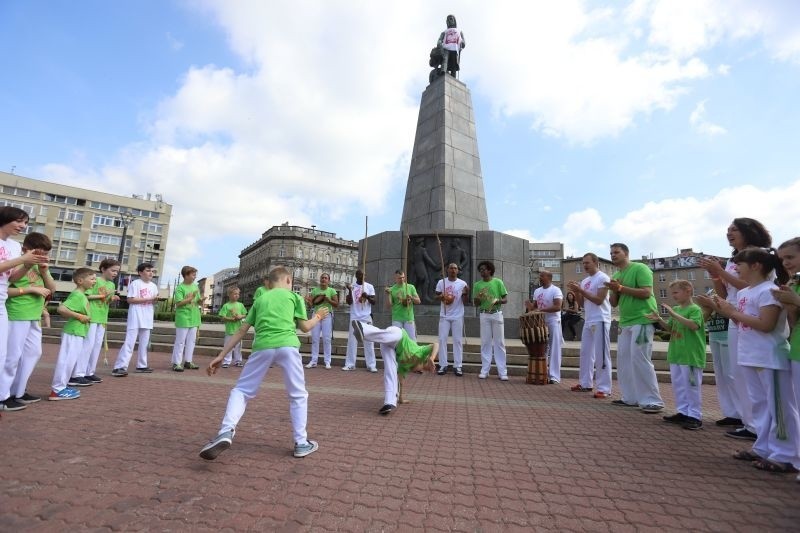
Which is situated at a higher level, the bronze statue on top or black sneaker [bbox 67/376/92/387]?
the bronze statue on top

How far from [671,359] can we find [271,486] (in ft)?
14.8

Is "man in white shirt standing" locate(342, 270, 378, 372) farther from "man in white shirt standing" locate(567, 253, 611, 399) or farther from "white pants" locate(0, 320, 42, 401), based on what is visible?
"white pants" locate(0, 320, 42, 401)

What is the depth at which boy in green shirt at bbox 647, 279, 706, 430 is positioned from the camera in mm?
4418

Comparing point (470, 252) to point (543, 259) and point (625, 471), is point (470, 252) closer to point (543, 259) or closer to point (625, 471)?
point (625, 471)

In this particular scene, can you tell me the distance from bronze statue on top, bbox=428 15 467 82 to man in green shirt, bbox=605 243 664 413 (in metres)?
12.8

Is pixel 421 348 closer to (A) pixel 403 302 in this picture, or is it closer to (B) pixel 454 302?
(A) pixel 403 302

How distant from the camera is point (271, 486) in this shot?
260cm

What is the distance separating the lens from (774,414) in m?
3.12

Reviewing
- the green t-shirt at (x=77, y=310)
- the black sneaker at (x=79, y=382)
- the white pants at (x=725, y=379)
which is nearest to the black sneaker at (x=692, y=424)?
the white pants at (x=725, y=379)

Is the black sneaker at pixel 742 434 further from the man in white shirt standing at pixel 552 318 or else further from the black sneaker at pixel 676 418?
the man in white shirt standing at pixel 552 318

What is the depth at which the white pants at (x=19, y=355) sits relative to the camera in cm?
416

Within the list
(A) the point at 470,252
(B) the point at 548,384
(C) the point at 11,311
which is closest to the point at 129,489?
(C) the point at 11,311

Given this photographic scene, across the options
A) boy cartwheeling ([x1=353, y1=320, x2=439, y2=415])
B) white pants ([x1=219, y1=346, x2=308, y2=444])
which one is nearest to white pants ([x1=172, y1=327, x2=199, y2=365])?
boy cartwheeling ([x1=353, y1=320, x2=439, y2=415])

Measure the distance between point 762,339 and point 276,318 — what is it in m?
4.01
